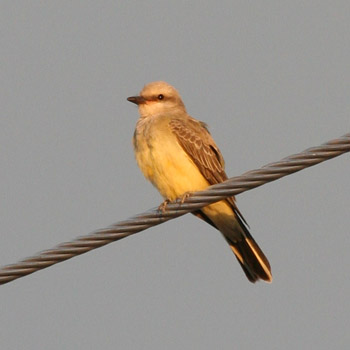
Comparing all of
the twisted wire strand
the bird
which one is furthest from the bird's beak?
the twisted wire strand

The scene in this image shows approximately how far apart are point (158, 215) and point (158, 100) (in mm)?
3977

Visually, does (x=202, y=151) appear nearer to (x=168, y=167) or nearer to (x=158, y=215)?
(x=168, y=167)

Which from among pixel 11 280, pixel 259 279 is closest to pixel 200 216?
pixel 259 279

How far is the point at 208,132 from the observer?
944 centimetres

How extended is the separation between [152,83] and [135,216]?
4288 millimetres

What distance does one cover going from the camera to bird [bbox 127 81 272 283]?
851 centimetres

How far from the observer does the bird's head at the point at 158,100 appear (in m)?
9.66

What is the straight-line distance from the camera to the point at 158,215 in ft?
19.9

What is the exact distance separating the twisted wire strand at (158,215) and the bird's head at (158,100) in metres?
3.62

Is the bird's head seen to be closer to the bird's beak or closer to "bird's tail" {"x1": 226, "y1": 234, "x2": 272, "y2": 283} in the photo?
the bird's beak

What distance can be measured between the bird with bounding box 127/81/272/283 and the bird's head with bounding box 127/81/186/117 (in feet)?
0.41

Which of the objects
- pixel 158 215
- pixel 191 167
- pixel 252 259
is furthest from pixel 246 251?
pixel 158 215

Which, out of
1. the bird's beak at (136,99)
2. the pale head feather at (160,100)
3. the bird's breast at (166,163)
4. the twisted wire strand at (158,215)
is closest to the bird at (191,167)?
the bird's breast at (166,163)

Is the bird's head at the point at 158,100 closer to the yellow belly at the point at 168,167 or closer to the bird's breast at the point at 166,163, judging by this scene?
the bird's breast at the point at 166,163
